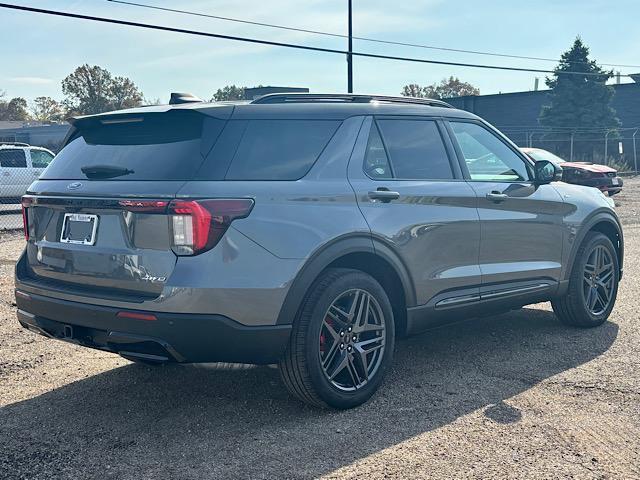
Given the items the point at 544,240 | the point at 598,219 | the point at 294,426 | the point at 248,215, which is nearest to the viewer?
the point at 248,215

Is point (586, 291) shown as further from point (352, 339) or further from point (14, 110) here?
point (14, 110)

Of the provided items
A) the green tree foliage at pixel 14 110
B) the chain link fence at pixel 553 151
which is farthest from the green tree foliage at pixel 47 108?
the chain link fence at pixel 553 151

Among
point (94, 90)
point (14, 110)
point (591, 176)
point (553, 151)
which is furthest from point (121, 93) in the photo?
point (591, 176)

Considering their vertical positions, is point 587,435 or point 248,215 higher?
point 248,215

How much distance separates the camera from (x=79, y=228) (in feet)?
13.6

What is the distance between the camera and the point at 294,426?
4.16 m

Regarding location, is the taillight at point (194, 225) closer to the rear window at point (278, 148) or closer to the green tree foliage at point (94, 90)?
the rear window at point (278, 148)

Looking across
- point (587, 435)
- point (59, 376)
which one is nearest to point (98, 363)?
point (59, 376)

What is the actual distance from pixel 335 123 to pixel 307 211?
719mm

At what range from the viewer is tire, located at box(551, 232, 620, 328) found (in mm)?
6254

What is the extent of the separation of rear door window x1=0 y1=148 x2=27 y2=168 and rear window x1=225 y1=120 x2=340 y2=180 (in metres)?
17.3

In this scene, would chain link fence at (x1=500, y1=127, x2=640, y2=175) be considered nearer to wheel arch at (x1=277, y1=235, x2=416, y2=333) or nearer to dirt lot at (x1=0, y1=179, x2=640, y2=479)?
dirt lot at (x1=0, y1=179, x2=640, y2=479)

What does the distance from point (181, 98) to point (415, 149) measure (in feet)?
5.27

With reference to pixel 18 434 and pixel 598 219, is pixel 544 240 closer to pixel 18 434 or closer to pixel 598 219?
pixel 598 219
